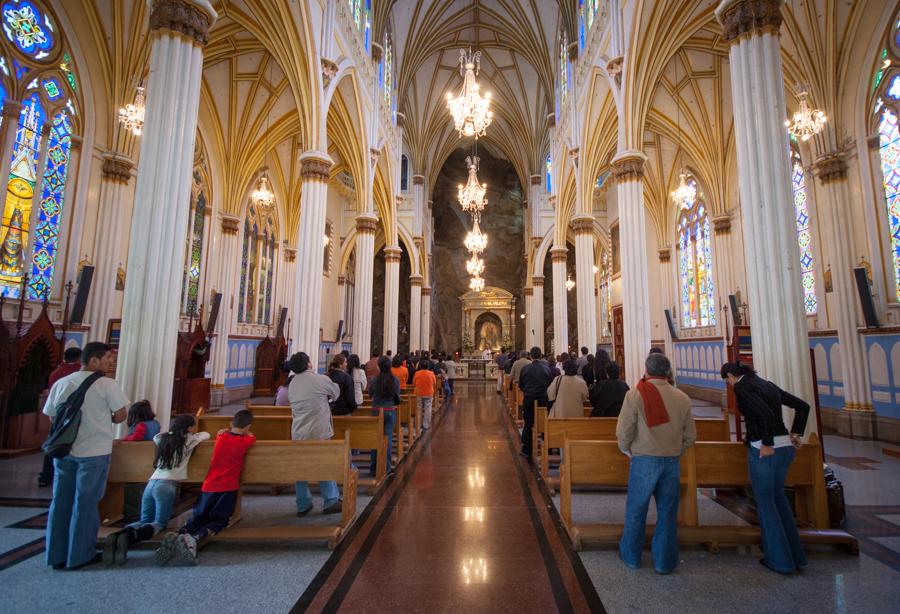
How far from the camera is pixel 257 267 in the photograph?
16.9 meters

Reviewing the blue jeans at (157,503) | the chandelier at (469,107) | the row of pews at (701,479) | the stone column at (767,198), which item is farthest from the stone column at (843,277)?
the blue jeans at (157,503)

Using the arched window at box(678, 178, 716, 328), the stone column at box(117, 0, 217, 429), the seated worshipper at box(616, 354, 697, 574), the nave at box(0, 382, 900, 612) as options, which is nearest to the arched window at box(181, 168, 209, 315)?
the stone column at box(117, 0, 217, 429)

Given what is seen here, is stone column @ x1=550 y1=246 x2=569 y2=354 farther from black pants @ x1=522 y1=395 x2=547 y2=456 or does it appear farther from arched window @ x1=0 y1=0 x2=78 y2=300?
arched window @ x1=0 y1=0 x2=78 y2=300

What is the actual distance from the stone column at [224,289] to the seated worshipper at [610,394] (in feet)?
38.0

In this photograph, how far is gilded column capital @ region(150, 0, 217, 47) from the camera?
19.5 feet

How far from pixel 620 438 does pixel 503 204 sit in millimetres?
30466

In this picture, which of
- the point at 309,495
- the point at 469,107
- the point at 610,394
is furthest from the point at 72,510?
the point at 469,107

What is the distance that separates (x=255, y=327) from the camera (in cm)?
1645

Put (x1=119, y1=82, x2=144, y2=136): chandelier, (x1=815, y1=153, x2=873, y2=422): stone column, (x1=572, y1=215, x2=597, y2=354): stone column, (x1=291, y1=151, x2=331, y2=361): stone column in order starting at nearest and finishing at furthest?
(x1=119, y1=82, x2=144, y2=136): chandelier < (x1=815, y1=153, x2=873, y2=422): stone column < (x1=291, y1=151, x2=331, y2=361): stone column < (x1=572, y1=215, x2=597, y2=354): stone column

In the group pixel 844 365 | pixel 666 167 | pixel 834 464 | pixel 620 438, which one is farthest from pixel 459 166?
pixel 620 438

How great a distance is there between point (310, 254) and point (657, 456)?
28.0ft

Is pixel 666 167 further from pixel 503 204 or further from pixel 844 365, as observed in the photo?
pixel 503 204

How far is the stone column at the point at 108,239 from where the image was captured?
9.77 m

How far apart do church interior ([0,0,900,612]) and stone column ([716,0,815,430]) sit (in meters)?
0.03
